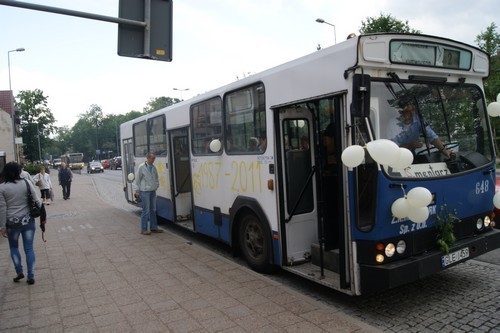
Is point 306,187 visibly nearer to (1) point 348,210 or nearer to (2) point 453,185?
(1) point 348,210

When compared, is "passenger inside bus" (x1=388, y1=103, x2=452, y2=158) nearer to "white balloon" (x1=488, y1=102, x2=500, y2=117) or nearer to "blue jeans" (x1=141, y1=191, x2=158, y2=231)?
"white balloon" (x1=488, y1=102, x2=500, y2=117)

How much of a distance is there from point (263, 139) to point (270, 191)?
2.33ft

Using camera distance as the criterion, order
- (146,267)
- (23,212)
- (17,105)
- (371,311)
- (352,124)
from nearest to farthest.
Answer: (352,124)
(371,311)
(23,212)
(146,267)
(17,105)

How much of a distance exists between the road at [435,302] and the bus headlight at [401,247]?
0.72 m

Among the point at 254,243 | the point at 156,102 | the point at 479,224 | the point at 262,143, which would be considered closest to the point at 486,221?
the point at 479,224

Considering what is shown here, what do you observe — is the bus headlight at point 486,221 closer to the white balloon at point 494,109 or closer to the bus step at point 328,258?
the white balloon at point 494,109

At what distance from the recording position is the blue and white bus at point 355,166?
3.94 meters

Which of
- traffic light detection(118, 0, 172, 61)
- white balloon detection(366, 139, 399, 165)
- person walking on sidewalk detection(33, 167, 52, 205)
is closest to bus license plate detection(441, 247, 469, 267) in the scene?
white balloon detection(366, 139, 399, 165)

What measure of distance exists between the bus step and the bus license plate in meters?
1.10

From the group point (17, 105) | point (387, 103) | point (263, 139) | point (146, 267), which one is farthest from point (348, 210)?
point (17, 105)

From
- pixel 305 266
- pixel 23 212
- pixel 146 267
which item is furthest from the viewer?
pixel 146 267

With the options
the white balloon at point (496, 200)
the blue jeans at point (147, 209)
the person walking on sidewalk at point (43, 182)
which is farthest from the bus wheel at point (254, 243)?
the person walking on sidewalk at point (43, 182)

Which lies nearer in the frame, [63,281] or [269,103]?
[269,103]

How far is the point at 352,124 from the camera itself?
154 inches
